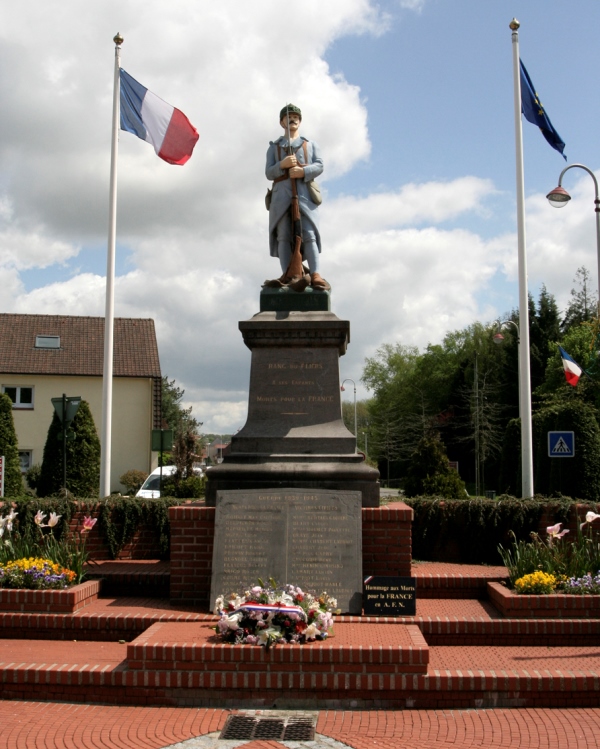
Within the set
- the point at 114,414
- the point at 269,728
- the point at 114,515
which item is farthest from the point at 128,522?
the point at 114,414

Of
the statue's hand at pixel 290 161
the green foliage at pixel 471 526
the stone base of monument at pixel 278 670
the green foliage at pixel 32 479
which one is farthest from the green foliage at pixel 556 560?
the green foliage at pixel 32 479

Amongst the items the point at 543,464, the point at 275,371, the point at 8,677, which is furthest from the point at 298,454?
the point at 543,464

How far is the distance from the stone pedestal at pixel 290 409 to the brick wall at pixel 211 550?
438 mm

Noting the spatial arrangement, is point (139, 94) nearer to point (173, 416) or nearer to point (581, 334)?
point (581, 334)

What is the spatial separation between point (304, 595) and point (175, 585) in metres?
2.12

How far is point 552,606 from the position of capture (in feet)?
27.0

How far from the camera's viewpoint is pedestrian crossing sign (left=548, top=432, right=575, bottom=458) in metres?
15.0

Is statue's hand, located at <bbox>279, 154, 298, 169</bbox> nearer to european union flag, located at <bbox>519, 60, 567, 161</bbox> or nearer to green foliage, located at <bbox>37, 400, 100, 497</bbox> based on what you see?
european union flag, located at <bbox>519, 60, 567, 161</bbox>

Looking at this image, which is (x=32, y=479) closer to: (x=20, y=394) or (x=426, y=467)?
(x=20, y=394)

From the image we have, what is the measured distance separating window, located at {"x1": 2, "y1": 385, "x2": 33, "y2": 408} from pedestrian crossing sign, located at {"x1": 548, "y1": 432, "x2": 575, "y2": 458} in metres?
29.7

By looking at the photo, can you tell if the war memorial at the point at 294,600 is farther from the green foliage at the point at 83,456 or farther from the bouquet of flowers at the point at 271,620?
the green foliage at the point at 83,456

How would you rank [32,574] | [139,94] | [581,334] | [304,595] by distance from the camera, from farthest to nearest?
[581,334]
[139,94]
[32,574]
[304,595]

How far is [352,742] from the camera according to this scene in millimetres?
5734

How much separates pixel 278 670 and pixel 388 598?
5.69 ft
